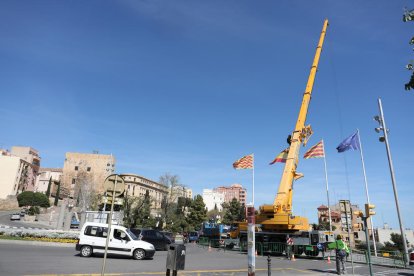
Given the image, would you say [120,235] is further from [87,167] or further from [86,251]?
[87,167]

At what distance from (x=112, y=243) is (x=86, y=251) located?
1538 mm

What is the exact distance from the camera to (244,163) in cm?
3172

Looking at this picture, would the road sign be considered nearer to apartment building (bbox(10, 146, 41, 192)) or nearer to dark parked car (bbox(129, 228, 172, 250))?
dark parked car (bbox(129, 228, 172, 250))

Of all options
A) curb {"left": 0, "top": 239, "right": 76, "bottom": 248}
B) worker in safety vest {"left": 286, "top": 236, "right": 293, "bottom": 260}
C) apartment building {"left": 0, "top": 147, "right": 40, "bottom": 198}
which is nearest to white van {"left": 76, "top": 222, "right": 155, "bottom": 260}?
curb {"left": 0, "top": 239, "right": 76, "bottom": 248}

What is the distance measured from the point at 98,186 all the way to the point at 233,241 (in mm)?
100329

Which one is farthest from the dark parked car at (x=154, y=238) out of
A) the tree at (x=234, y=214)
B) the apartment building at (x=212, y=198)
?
the apartment building at (x=212, y=198)

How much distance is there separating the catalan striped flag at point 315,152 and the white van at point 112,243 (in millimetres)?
18639

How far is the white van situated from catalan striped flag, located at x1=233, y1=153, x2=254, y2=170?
15583 millimetres

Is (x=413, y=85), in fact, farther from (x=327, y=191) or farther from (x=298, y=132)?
(x=327, y=191)

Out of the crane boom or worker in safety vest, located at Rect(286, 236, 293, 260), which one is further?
the crane boom

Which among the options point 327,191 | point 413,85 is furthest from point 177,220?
point 413,85

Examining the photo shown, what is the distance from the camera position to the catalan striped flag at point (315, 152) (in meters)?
30.0

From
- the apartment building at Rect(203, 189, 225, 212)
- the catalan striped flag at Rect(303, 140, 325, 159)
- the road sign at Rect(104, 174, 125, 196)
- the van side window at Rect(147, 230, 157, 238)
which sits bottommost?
the van side window at Rect(147, 230, 157, 238)

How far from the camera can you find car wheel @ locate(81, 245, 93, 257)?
687 inches
